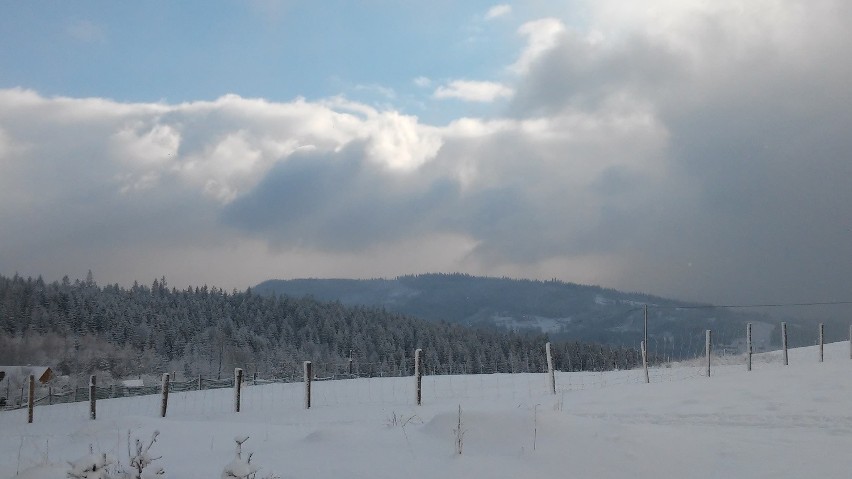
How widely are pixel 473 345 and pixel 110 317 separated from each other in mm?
53951

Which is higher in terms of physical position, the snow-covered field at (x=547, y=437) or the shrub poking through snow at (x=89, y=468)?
the shrub poking through snow at (x=89, y=468)

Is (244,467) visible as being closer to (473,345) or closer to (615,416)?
(615,416)

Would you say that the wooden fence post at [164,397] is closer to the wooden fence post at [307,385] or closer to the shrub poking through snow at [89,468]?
the wooden fence post at [307,385]

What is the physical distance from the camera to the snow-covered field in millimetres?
9562

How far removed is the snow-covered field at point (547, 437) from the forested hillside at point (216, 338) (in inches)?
2755

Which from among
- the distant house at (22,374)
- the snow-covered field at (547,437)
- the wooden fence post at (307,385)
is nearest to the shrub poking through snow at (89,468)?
the snow-covered field at (547,437)

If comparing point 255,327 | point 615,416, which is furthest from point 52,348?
point 615,416

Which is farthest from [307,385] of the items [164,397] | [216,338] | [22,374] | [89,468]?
[216,338]

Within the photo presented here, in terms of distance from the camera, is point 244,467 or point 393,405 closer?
point 244,467

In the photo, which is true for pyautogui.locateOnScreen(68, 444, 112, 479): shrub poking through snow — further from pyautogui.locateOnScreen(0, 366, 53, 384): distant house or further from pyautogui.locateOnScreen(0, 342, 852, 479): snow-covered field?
pyautogui.locateOnScreen(0, 366, 53, 384): distant house

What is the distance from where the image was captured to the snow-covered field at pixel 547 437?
9562mm

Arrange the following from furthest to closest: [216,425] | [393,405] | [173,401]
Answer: [173,401] < [393,405] < [216,425]

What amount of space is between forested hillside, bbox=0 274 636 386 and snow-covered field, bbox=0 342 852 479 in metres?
70.0

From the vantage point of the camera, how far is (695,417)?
50.3ft
